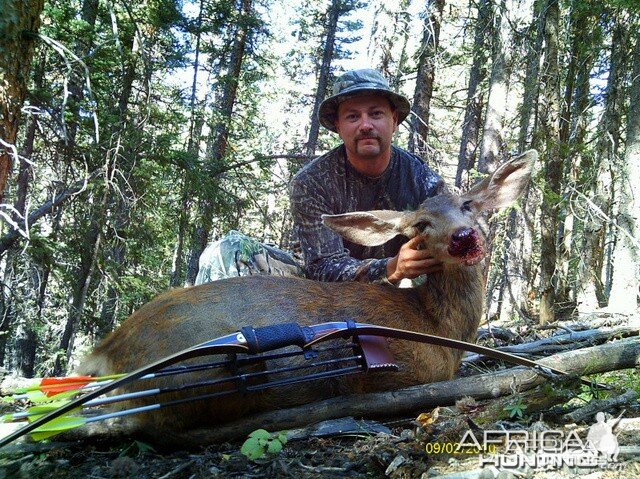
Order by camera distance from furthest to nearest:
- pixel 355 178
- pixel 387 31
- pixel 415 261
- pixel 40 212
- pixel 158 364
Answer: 1. pixel 387 31
2. pixel 40 212
3. pixel 355 178
4. pixel 415 261
5. pixel 158 364

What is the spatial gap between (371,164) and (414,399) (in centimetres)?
305

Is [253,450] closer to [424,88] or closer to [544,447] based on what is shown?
[544,447]

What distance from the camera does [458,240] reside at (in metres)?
4.07

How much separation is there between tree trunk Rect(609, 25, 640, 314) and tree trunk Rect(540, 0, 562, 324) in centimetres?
96

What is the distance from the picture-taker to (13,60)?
5215 millimetres

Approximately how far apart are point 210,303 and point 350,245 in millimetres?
2422

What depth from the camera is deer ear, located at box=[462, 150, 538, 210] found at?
4609mm

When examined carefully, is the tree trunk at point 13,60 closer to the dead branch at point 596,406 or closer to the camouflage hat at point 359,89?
the camouflage hat at point 359,89

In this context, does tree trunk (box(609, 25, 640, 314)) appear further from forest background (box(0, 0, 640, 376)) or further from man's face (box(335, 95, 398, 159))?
man's face (box(335, 95, 398, 159))

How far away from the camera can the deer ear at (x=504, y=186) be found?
461cm

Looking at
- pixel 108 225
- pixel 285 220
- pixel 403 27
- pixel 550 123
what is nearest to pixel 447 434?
pixel 550 123

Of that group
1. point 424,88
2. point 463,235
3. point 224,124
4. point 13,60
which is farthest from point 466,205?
point 224,124

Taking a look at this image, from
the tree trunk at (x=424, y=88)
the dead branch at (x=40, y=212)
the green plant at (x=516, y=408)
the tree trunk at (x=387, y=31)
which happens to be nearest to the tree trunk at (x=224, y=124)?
the dead branch at (x=40, y=212)

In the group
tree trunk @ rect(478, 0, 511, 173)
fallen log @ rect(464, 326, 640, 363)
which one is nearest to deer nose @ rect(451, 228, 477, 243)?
fallen log @ rect(464, 326, 640, 363)
